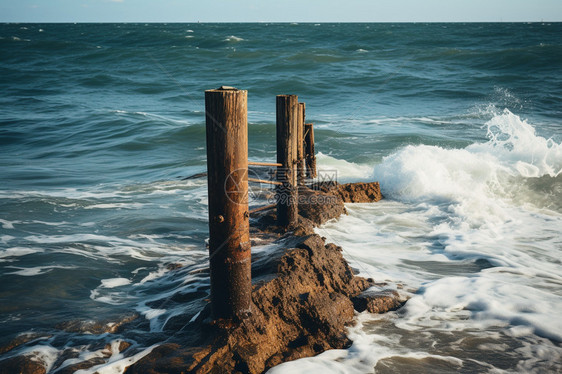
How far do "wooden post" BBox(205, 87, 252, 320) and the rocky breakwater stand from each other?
19 centimetres

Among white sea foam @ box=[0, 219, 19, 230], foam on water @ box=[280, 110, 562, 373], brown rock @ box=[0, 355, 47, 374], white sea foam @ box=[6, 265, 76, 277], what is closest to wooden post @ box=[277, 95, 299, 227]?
foam on water @ box=[280, 110, 562, 373]

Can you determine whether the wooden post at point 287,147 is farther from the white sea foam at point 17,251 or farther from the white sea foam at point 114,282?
the white sea foam at point 17,251

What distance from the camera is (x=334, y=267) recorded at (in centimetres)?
413

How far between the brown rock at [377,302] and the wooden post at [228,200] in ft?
3.86

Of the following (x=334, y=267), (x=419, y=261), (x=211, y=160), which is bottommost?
(x=419, y=261)

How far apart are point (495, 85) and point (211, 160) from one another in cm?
2361

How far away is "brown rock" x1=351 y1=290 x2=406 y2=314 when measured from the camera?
4.03 meters

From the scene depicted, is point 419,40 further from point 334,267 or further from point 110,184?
point 334,267

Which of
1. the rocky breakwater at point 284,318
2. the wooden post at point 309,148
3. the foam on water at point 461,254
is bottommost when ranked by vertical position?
the foam on water at point 461,254

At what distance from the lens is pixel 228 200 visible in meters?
3.14

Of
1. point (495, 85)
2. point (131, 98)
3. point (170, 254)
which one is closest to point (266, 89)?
point (131, 98)

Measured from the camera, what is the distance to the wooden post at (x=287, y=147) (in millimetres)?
5078

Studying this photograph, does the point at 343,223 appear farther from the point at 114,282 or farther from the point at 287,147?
the point at 114,282

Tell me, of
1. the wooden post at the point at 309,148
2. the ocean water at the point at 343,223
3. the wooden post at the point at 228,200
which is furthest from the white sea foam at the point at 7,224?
the wooden post at the point at 228,200
